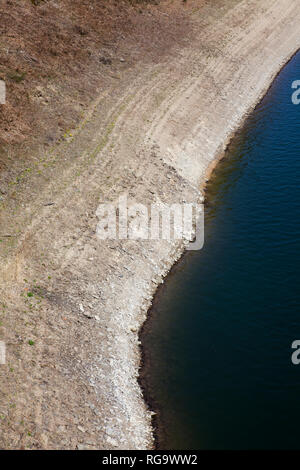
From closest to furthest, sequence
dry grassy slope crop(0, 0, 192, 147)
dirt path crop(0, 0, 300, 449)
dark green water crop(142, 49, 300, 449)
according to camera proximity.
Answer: dirt path crop(0, 0, 300, 449)
dark green water crop(142, 49, 300, 449)
dry grassy slope crop(0, 0, 192, 147)

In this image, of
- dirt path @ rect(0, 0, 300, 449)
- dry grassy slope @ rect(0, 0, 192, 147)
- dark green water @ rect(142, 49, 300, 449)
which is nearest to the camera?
dirt path @ rect(0, 0, 300, 449)

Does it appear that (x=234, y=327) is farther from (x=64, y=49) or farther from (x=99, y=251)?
(x=64, y=49)

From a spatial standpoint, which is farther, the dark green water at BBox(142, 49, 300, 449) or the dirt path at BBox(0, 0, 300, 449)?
the dark green water at BBox(142, 49, 300, 449)

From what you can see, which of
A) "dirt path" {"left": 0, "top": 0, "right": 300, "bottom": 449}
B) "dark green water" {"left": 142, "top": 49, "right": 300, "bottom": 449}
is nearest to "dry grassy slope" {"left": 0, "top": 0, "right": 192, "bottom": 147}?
"dirt path" {"left": 0, "top": 0, "right": 300, "bottom": 449}

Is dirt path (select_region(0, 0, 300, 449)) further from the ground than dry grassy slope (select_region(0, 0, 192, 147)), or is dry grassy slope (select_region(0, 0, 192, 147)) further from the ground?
dry grassy slope (select_region(0, 0, 192, 147))

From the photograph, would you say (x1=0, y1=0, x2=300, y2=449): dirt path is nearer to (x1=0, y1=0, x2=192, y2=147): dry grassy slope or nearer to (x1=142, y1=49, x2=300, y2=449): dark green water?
(x1=142, y1=49, x2=300, y2=449): dark green water

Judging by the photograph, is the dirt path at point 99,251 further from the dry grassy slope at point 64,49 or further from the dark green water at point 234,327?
the dry grassy slope at point 64,49

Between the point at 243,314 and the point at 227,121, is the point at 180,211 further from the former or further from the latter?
the point at 227,121
